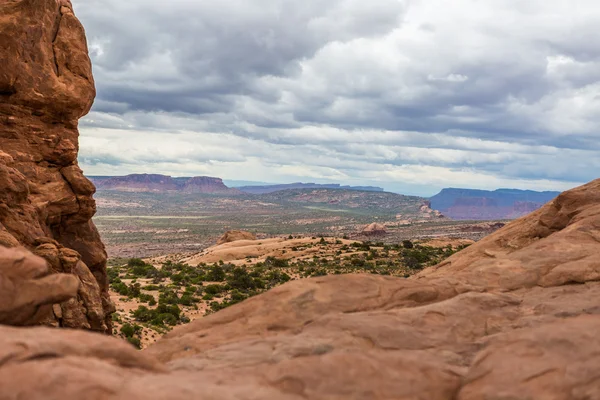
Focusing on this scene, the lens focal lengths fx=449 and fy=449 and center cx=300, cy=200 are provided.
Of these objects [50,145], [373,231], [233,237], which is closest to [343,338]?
[50,145]

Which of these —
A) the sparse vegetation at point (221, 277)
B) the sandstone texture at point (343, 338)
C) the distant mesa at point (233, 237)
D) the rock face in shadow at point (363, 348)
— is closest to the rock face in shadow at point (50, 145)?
the sandstone texture at point (343, 338)

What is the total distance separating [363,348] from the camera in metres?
9.02

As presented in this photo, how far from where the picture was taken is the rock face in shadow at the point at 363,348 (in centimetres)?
660

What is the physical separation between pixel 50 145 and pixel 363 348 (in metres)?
21.7

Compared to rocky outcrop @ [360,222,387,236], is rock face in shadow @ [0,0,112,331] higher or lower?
higher

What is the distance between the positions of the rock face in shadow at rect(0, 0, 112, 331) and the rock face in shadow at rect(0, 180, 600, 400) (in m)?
11.5

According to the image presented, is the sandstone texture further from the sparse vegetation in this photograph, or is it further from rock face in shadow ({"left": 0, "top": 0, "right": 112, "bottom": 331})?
the sparse vegetation

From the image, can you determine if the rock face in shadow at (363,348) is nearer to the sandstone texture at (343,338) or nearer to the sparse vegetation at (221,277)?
the sandstone texture at (343,338)

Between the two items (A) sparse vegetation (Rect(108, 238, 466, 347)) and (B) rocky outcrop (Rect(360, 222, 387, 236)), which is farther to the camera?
(B) rocky outcrop (Rect(360, 222, 387, 236))

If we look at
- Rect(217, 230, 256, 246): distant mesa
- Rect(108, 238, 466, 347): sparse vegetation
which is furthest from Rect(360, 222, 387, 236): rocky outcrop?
Rect(108, 238, 466, 347): sparse vegetation

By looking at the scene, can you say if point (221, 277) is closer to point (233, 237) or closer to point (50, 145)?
point (50, 145)

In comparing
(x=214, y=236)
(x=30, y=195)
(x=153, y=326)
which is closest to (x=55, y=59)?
(x=30, y=195)

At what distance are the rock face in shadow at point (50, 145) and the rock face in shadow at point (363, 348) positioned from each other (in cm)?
1145

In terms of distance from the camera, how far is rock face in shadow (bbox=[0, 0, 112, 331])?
19578 mm
